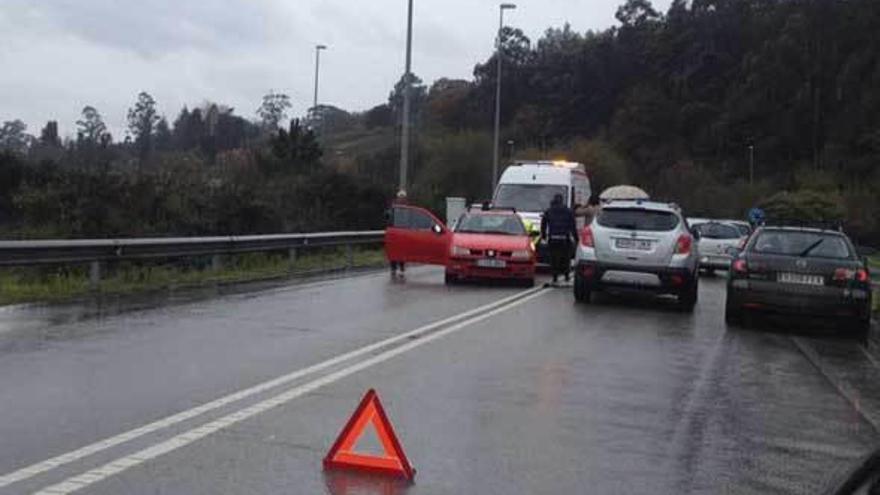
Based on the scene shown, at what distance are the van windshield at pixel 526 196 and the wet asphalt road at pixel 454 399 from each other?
12.3 m

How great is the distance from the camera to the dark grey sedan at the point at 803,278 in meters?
14.0

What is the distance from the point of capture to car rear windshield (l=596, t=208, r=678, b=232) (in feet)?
54.6

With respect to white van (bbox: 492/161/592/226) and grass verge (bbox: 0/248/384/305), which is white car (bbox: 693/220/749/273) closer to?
white van (bbox: 492/161/592/226)

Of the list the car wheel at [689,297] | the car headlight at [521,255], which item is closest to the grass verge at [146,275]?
the car headlight at [521,255]

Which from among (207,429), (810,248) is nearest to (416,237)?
(810,248)

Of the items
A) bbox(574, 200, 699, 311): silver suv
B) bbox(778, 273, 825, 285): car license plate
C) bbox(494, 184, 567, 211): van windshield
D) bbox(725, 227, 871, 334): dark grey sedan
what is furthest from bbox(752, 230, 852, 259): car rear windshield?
bbox(494, 184, 567, 211): van windshield

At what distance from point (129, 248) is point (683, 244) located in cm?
903

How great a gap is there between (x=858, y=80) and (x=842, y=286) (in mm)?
100939

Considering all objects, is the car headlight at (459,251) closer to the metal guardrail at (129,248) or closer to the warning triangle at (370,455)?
the metal guardrail at (129,248)

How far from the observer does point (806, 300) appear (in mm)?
14117

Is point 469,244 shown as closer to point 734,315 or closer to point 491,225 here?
point 491,225

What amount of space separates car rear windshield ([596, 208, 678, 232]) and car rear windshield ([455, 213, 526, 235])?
14.4ft

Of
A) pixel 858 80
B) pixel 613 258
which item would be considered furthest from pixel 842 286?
pixel 858 80

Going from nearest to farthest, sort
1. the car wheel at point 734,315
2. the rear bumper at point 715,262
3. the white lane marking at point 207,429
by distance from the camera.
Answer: the white lane marking at point 207,429
the car wheel at point 734,315
the rear bumper at point 715,262
